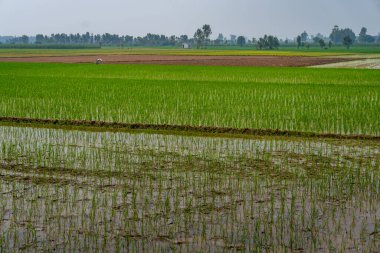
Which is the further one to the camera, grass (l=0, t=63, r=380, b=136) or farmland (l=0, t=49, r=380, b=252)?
grass (l=0, t=63, r=380, b=136)

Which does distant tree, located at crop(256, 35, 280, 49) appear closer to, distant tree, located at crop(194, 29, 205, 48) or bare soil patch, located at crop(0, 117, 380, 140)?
distant tree, located at crop(194, 29, 205, 48)

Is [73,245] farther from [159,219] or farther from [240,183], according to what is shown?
[240,183]

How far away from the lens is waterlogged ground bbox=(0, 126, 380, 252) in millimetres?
4547

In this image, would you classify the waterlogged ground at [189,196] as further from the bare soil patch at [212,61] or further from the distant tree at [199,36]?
the distant tree at [199,36]

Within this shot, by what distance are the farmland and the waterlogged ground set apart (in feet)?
0.05

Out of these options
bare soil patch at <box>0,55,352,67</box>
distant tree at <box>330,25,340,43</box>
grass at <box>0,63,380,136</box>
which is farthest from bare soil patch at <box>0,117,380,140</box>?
distant tree at <box>330,25,340,43</box>

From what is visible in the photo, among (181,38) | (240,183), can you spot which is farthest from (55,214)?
(181,38)

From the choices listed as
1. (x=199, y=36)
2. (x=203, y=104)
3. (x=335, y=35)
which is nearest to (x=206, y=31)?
(x=199, y=36)

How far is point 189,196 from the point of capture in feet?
18.9

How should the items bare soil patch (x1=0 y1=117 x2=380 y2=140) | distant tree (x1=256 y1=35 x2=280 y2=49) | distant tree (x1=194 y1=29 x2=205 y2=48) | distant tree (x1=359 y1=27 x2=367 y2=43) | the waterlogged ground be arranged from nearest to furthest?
the waterlogged ground
bare soil patch (x1=0 y1=117 x2=380 y2=140)
distant tree (x1=256 y1=35 x2=280 y2=49)
distant tree (x1=194 y1=29 x2=205 y2=48)
distant tree (x1=359 y1=27 x2=367 y2=43)

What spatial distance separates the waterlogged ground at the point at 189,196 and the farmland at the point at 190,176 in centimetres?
2

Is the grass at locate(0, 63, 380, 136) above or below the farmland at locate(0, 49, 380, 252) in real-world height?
above

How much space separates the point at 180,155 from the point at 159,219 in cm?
285

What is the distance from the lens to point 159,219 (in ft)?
16.5
